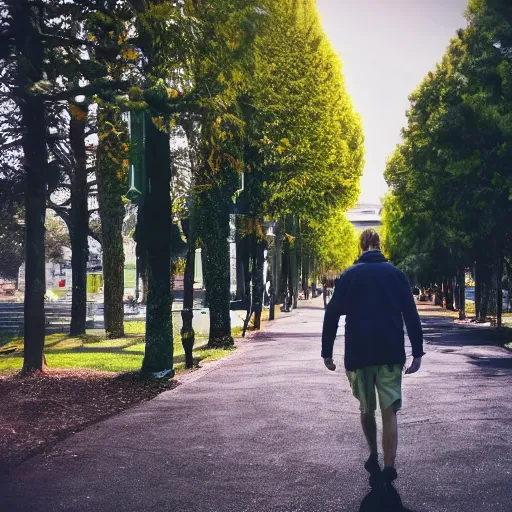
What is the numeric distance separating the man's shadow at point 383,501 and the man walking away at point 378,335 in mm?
225

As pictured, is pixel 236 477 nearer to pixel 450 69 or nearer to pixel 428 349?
pixel 428 349

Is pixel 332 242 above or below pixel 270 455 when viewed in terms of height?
above

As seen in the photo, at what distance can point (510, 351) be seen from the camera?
2058 cm

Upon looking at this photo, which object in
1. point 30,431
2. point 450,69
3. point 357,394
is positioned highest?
point 450,69

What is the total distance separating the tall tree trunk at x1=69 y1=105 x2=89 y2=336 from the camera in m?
26.8

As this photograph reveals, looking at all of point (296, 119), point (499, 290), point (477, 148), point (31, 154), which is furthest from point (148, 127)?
point (499, 290)

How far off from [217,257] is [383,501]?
54.5ft

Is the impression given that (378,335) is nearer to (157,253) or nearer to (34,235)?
(157,253)

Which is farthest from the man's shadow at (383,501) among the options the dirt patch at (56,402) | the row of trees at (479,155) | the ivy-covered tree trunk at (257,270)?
the ivy-covered tree trunk at (257,270)

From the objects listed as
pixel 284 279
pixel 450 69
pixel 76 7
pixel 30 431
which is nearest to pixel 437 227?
pixel 450 69

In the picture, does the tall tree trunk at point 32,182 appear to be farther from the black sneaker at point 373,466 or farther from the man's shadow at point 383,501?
the man's shadow at point 383,501

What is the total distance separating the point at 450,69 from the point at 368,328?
128 ft

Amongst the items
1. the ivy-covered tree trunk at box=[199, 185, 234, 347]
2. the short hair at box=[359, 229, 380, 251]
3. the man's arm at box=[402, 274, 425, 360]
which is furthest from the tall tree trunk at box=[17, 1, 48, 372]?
the man's arm at box=[402, 274, 425, 360]

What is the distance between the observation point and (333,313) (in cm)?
675
